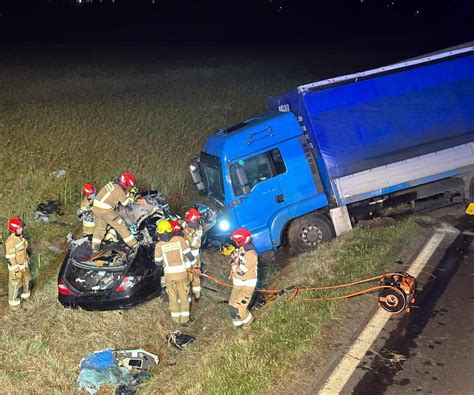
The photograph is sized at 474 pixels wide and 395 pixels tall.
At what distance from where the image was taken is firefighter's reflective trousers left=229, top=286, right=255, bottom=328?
605 centimetres

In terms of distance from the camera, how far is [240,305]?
6051 millimetres

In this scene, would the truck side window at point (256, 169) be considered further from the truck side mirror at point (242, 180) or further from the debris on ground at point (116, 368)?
the debris on ground at point (116, 368)

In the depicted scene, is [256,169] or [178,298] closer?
[178,298]

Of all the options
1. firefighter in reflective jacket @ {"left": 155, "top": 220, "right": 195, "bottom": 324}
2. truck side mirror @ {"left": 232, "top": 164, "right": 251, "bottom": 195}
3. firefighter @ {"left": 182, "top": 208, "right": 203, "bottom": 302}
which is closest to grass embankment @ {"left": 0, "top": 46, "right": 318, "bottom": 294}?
firefighter @ {"left": 182, "top": 208, "right": 203, "bottom": 302}

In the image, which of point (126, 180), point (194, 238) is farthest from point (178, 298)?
point (126, 180)

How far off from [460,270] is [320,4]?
5479cm

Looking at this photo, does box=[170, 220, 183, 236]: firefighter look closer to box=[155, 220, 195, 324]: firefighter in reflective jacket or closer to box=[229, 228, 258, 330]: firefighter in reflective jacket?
box=[155, 220, 195, 324]: firefighter in reflective jacket

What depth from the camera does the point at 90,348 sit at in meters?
6.27

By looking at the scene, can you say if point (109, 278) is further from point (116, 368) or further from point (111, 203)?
point (111, 203)

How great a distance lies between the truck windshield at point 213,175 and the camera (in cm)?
864

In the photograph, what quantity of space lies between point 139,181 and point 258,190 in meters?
4.32

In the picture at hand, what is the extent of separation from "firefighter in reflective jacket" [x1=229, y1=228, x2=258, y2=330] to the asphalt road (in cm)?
168

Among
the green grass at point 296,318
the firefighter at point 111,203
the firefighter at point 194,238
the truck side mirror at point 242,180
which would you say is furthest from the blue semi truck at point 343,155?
the firefighter at point 111,203

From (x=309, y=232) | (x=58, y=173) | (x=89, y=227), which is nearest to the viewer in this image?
(x=309, y=232)
